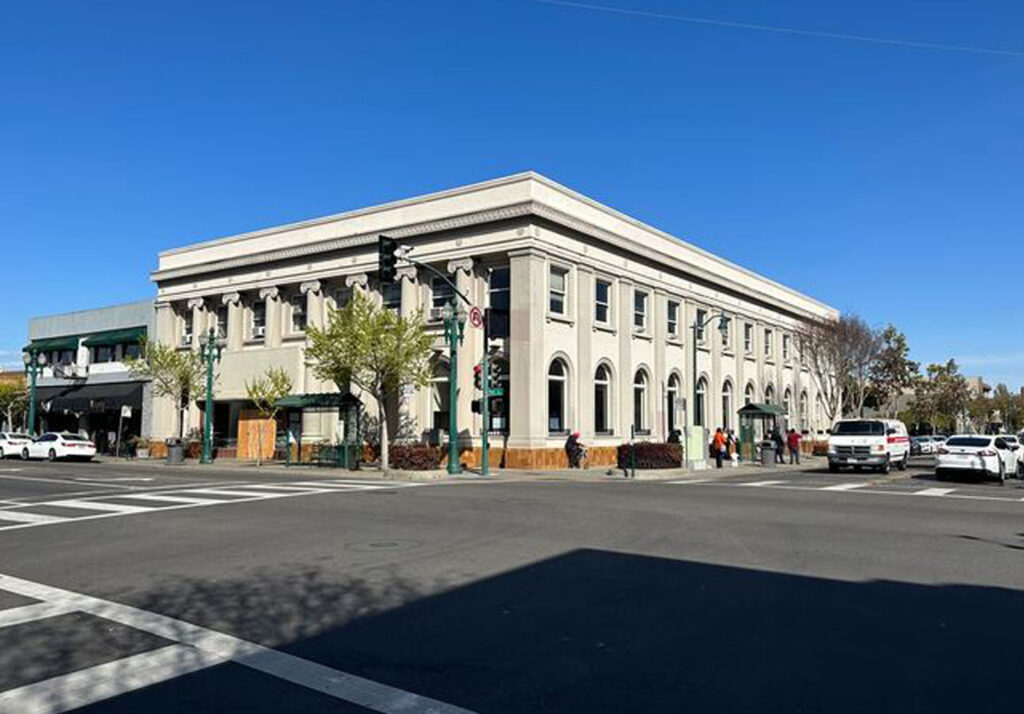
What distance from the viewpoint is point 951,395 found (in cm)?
7881

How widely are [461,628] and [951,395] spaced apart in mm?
83791

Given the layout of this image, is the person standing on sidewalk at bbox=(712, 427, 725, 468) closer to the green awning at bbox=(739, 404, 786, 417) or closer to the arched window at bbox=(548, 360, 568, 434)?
the arched window at bbox=(548, 360, 568, 434)

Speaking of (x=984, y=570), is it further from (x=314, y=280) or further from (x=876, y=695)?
(x=314, y=280)

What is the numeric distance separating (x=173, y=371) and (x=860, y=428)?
105 feet

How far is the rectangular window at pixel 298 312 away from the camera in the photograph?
40875 millimetres

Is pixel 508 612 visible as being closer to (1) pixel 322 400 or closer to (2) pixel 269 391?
(1) pixel 322 400

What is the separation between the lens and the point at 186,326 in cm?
4619

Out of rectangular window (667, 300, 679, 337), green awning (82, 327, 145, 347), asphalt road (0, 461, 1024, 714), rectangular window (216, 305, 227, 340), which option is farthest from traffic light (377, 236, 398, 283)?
green awning (82, 327, 145, 347)

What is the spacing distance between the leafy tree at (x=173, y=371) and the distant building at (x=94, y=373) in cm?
479

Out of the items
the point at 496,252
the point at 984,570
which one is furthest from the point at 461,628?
the point at 496,252

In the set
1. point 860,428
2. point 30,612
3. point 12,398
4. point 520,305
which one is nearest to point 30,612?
point 30,612

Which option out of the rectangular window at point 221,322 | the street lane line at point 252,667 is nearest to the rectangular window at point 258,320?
the rectangular window at point 221,322

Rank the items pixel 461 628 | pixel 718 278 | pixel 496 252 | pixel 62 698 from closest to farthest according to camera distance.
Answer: pixel 62 698 → pixel 461 628 → pixel 496 252 → pixel 718 278

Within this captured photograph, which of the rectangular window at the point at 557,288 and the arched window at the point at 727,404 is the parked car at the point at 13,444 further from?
the arched window at the point at 727,404
